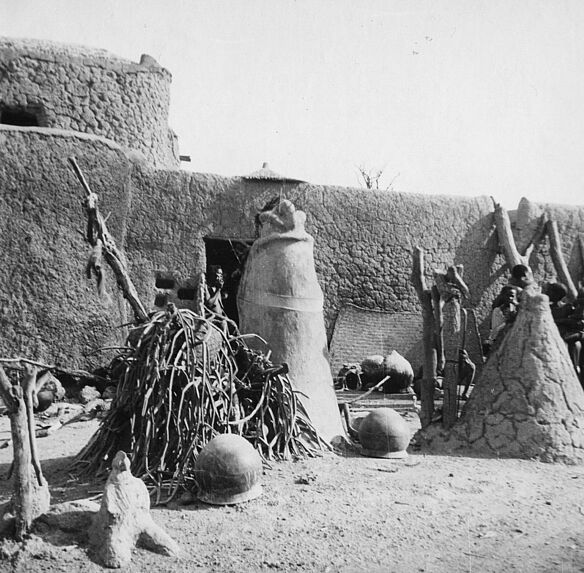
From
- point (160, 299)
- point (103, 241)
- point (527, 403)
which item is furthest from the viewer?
point (160, 299)

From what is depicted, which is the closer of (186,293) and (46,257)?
(46,257)

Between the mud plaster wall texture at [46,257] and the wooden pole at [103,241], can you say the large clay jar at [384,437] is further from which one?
the mud plaster wall texture at [46,257]

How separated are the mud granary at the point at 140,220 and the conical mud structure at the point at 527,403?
4.27 metres

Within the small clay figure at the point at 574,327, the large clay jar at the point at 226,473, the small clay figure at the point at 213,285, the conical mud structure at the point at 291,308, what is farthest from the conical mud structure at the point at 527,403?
the small clay figure at the point at 213,285

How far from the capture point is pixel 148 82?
29.9 feet

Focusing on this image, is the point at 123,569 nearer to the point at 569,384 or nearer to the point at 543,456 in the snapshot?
the point at 543,456

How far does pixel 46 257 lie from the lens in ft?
25.5

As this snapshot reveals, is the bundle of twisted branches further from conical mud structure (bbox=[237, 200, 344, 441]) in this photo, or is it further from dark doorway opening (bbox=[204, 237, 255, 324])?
dark doorway opening (bbox=[204, 237, 255, 324])

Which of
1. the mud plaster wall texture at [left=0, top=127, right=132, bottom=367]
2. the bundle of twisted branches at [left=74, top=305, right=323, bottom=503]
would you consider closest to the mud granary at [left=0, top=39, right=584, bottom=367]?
the mud plaster wall texture at [left=0, top=127, right=132, bottom=367]

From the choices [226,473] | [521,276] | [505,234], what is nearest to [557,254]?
[505,234]

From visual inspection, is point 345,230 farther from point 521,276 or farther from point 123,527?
point 123,527

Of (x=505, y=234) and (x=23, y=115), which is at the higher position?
(x=23, y=115)

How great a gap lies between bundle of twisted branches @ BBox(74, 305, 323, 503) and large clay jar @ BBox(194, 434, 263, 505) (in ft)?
0.73

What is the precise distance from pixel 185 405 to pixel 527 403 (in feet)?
8.23
